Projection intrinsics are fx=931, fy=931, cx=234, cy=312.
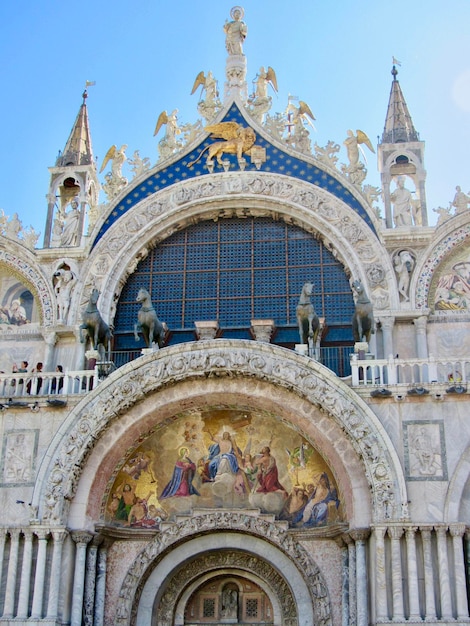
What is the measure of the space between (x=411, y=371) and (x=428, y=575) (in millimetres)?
4392

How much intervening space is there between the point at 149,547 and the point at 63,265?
7434mm

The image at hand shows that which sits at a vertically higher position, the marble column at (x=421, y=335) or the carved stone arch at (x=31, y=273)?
the carved stone arch at (x=31, y=273)

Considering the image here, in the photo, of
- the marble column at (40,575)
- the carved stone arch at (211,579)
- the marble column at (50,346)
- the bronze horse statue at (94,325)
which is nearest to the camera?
the marble column at (40,575)

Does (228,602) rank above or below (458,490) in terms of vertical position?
below

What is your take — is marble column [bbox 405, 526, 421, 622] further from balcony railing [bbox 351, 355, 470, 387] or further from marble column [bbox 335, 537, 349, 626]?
balcony railing [bbox 351, 355, 470, 387]

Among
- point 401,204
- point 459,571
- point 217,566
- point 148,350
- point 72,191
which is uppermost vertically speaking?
point 72,191

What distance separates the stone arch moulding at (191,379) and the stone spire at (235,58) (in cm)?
826

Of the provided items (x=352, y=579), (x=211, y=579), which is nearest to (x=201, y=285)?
(x=211, y=579)

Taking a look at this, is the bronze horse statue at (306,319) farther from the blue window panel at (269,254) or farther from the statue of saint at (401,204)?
the statue of saint at (401,204)

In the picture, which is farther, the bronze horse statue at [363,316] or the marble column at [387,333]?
the marble column at [387,333]

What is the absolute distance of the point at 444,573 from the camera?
16734 mm

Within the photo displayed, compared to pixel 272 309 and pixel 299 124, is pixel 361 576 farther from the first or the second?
pixel 299 124

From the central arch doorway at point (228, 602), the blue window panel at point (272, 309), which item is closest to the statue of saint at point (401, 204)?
the blue window panel at point (272, 309)

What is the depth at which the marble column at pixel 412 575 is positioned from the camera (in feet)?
54.4
